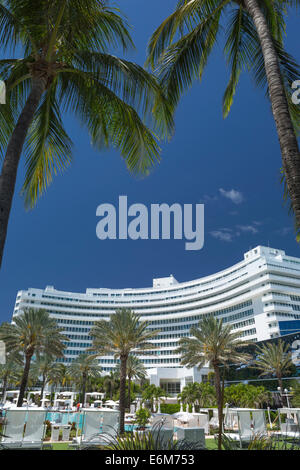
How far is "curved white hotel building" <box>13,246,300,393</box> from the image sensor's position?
206ft

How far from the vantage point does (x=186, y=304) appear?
84938mm

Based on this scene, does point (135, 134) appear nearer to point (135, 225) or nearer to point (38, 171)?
point (38, 171)

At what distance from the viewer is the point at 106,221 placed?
33.2 feet

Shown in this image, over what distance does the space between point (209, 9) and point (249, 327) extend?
2553 inches

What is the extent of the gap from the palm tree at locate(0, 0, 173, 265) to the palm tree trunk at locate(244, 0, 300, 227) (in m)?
2.03

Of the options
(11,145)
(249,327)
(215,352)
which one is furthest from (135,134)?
(249,327)

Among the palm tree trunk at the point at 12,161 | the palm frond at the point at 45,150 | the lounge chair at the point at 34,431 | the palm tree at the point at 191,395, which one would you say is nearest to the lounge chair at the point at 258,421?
the lounge chair at the point at 34,431

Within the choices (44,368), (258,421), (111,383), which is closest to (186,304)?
(111,383)

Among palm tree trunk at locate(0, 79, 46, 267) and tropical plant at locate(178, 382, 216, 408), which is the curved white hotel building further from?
palm tree trunk at locate(0, 79, 46, 267)

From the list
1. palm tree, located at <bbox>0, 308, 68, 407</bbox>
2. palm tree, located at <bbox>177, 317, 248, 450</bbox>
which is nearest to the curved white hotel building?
palm tree, located at <bbox>177, 317, 248, 450</bbox>

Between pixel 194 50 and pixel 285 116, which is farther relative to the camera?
pixel 194 50

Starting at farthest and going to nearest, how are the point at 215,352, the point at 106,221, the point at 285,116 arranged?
the point at 215,352, the point at 106,221, the point at 285,116

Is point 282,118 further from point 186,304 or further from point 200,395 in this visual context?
point 186,304

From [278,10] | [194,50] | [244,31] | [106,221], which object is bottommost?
[106,221]
